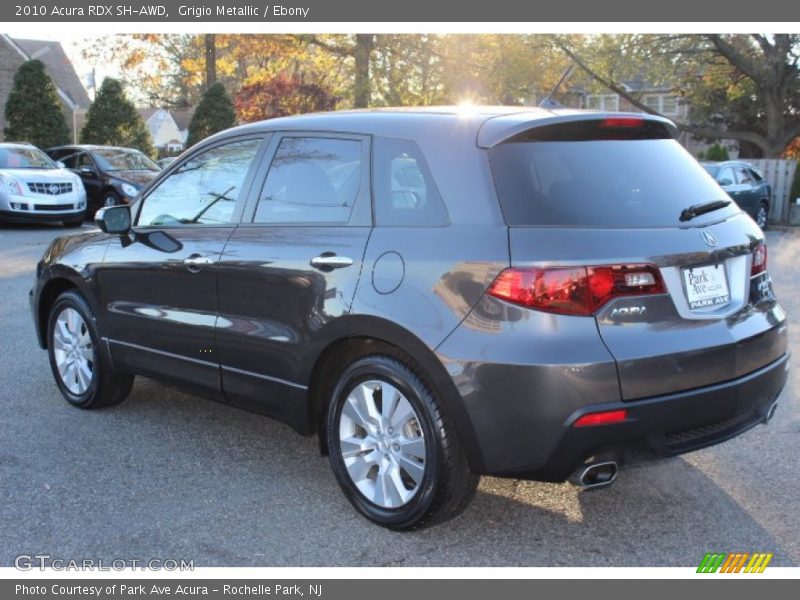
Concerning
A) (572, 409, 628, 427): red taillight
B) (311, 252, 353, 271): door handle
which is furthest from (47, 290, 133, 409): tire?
(572, 409, 628, 427): red taillight

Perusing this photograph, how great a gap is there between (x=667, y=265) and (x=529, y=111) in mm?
981

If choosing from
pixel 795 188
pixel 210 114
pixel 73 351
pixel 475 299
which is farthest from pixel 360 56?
pixel 475 299

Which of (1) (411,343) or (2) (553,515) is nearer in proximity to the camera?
(1) (411,343)

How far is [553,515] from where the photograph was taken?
12.8ft

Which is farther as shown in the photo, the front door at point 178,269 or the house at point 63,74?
the house at point 63,74

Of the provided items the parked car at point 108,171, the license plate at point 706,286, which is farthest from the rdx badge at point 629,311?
the parked car at point 108,171

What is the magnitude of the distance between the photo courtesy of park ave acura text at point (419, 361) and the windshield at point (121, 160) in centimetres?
1398

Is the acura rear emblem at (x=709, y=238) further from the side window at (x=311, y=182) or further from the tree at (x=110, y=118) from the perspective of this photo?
the tree at (x=110, y=118)

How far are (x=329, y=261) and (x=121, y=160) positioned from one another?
16719 mm

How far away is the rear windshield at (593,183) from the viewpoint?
335cm
